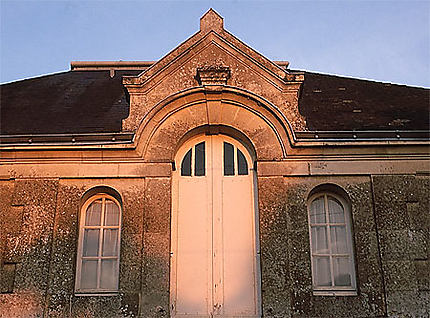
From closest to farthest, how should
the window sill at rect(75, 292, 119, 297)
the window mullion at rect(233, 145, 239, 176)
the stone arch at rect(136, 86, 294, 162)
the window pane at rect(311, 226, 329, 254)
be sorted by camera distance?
the window sill at rect(75, 292, 119, 297) → the window pane at rect(311, 226, 329, 254) → the stone arch at rect(136, 86, 294, 162) → the window mullion at rect(233, 145, 239, 176)

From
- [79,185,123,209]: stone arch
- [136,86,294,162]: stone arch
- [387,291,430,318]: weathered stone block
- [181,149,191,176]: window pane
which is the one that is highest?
[136,86,294,162]: stone arch

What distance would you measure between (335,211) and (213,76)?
3885 mm

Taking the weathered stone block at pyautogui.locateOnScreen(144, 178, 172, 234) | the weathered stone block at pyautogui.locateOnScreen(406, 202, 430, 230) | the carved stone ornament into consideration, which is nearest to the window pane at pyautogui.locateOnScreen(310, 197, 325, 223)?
the weathered stone block at pyautogui.locateOnScreen(406, 202, 430, 230)

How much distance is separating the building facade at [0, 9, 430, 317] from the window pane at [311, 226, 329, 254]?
3cm

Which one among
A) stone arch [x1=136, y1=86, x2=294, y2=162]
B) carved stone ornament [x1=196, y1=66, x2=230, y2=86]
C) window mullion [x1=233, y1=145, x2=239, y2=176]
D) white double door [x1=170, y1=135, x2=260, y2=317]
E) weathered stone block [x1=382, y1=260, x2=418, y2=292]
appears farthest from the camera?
carved stone ornament [x1=196, y1=66, x2=230, y2=86]

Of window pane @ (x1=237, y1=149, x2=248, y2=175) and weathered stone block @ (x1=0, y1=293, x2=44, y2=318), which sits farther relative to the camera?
window pane @ (x1=237, y1=149, x2=248, y2=175)

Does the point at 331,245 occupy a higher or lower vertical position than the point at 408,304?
higher

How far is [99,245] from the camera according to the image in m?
11.5

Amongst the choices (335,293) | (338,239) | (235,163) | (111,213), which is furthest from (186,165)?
(335,293)

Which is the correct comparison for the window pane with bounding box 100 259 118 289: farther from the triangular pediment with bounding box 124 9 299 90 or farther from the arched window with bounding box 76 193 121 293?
the triangular pediment with bounding box 124 9 299 90

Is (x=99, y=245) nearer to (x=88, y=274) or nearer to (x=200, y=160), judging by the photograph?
(x=88, y=274)

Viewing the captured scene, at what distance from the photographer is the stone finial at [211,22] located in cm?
1301

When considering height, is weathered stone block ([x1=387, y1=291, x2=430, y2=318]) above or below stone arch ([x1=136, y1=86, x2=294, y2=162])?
below

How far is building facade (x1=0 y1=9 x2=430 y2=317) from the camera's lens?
1082 cm
